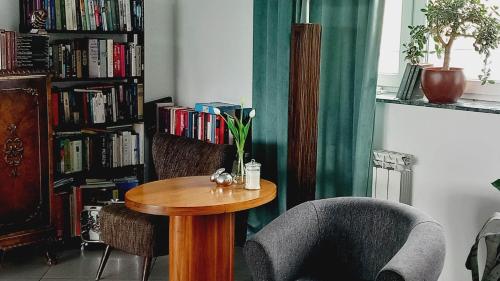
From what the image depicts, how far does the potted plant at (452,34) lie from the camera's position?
300cm

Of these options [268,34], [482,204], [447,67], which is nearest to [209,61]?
[268,34]

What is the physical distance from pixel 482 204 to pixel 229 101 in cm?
205

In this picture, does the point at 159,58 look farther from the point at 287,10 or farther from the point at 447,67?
the point at 447,67

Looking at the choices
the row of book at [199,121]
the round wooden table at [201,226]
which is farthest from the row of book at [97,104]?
the round wooden table at [201,226]

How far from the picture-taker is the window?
3.15 meters

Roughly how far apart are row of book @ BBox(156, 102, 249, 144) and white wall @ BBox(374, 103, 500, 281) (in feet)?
4.03

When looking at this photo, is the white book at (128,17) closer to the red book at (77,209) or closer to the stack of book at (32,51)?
the stack of book at (32,51)

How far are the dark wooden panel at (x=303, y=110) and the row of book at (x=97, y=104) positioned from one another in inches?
63.0

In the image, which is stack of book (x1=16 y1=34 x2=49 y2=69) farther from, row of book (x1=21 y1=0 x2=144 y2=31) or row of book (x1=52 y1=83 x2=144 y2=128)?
row of book (x1=52 y1=83 x2=144 y2=128)

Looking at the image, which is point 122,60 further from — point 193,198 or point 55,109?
point 193,198

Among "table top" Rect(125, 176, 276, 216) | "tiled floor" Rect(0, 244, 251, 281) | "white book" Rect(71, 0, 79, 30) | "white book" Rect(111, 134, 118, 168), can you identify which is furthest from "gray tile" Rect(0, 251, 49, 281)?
"white book" Rect(71, 0, 79, 30)

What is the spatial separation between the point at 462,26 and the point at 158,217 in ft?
6.06

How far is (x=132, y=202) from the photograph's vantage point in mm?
2992

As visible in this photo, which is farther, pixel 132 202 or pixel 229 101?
pixel 229 101
